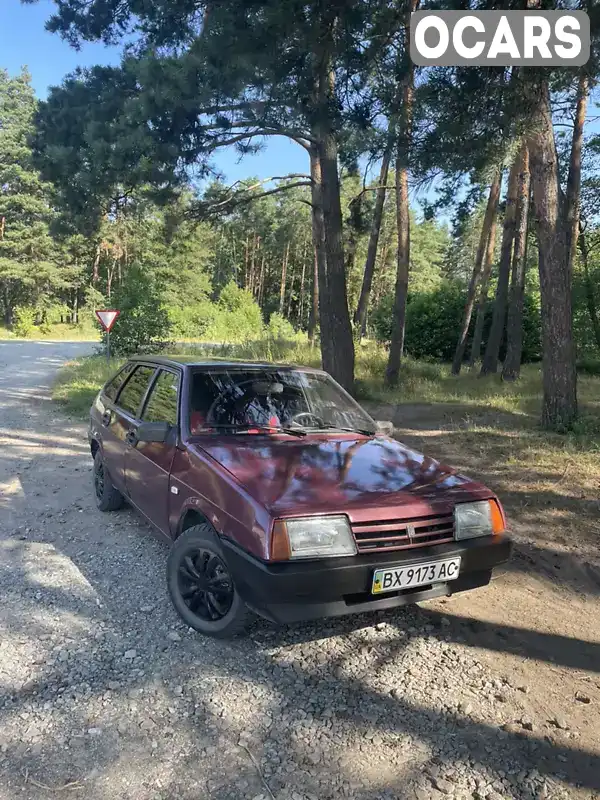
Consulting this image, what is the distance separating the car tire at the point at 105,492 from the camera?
204 inches

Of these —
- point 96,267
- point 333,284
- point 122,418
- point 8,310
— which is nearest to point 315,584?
point 122,418

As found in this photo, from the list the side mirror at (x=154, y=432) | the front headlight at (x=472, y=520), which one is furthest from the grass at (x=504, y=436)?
the front headlight at (x=472, y=520)

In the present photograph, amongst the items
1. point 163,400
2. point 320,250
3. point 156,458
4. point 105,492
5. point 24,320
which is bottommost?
point 105,492

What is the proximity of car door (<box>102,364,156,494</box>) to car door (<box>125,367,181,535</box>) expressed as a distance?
0.15 metres

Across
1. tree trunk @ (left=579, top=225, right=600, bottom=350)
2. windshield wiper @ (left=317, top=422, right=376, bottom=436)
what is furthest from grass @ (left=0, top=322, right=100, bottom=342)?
windshield wiper @ (left=317, top=422, right=376, bottom=436)

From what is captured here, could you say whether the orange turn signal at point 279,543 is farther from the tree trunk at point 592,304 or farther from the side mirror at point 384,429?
the tree trunk at point 592,304

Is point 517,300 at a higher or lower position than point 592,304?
lower

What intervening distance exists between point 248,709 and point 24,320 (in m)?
48.9

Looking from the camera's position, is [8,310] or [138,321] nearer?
[138,321]

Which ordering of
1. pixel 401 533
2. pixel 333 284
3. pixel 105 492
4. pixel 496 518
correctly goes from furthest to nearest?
pixel 333 284 → pixel 105 492 → pixel 496 518 → pixel 401 533

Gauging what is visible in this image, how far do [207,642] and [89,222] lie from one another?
33.7 feet

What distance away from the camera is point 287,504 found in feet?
9.20

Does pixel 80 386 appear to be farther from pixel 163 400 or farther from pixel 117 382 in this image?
pixel 163 400

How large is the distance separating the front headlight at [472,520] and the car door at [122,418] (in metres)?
2.52
